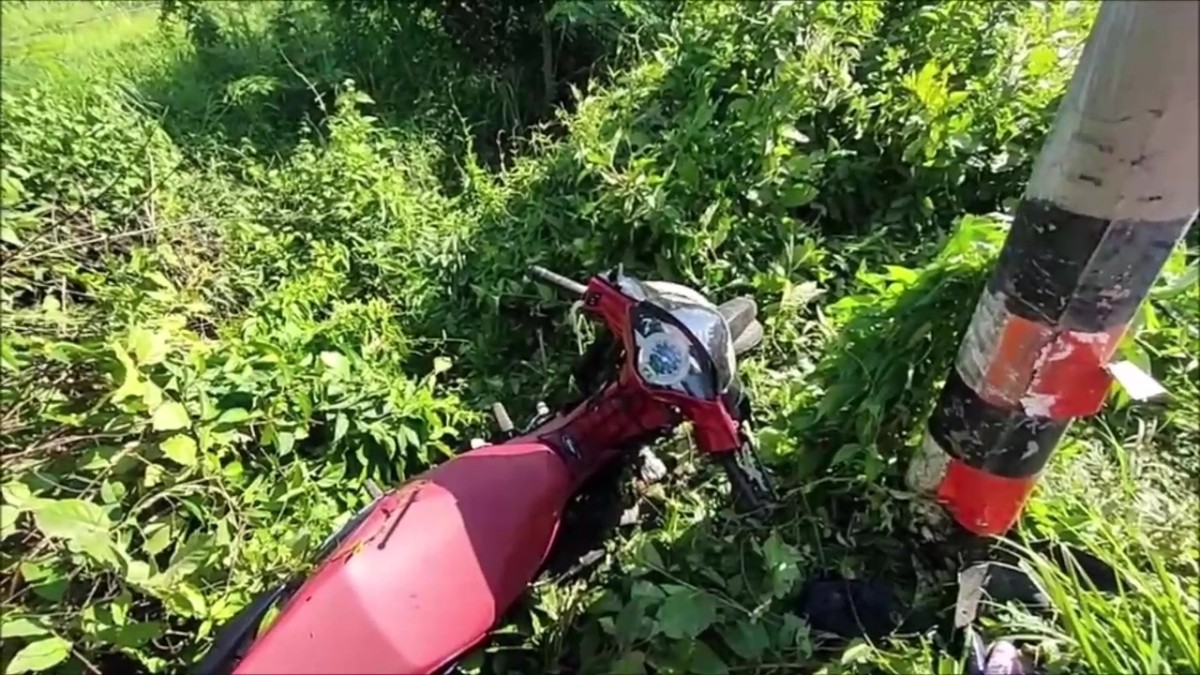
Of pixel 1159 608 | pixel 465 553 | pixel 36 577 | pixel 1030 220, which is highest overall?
pixel 1030 220

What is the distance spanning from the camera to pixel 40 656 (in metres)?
1.73

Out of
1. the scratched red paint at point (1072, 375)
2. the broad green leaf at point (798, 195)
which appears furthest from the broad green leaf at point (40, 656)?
the broad green leaf at point (798, 195)

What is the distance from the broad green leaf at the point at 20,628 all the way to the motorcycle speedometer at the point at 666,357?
1.21m

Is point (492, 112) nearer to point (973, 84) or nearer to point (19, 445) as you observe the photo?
point (973, 84)

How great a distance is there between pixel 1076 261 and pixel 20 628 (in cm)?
188

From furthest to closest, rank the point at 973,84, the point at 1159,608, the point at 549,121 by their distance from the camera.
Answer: the point at 549,121
the point at 973,84
the point at 1159,608

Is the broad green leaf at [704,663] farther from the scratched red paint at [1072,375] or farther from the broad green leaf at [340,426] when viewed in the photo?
the broad green leaf at [340,426]

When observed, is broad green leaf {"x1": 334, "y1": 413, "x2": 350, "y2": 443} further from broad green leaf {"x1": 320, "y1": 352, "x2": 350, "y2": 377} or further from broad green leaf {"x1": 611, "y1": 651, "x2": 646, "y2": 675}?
broad green leaf {"x1": 611, "y1": 651, "x2": 646, "y2": 675}

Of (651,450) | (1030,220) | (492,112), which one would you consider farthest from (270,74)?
(1030,220)

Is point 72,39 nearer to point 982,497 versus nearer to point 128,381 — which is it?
point 128,381

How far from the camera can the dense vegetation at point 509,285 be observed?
1852 mm

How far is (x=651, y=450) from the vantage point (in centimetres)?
227

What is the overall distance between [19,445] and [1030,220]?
194cm

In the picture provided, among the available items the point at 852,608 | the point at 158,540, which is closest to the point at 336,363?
the point at 158,540
